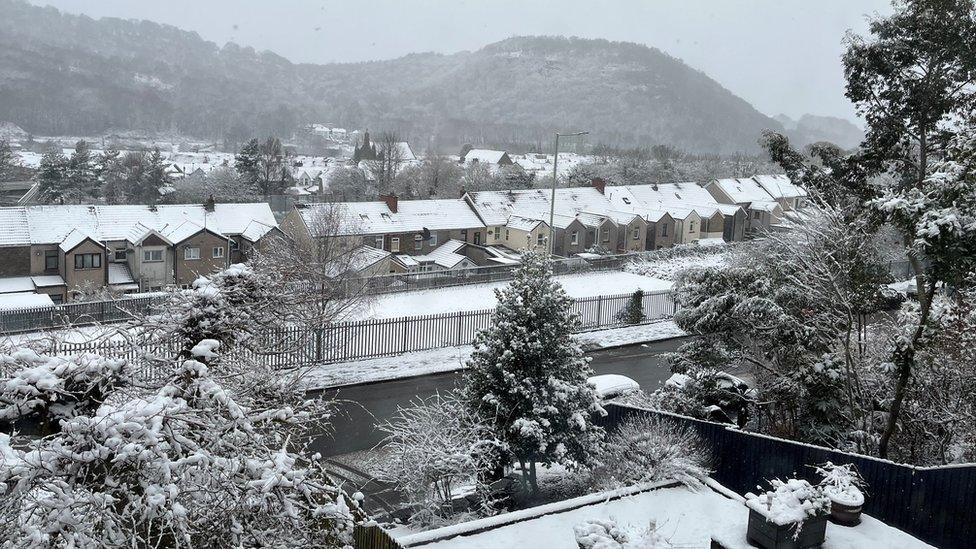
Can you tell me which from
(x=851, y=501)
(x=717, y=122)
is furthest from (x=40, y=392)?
(x=717, y=122)

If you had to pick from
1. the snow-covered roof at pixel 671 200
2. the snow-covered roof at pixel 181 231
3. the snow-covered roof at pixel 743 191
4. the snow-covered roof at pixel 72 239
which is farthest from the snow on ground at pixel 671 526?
the snow-covered roof at pixel 743 191

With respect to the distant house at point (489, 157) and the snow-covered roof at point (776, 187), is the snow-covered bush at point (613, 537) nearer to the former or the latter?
the snow-covered roof at point (776, 187)

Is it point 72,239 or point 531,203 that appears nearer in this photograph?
point 72,239

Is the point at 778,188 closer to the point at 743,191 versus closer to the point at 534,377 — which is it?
the point at 743,191

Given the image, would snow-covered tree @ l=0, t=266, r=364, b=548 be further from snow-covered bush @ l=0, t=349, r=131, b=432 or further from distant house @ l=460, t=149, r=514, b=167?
distant house @ l=460, t=149, r=514, b=167

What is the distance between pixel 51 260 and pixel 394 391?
27986mm

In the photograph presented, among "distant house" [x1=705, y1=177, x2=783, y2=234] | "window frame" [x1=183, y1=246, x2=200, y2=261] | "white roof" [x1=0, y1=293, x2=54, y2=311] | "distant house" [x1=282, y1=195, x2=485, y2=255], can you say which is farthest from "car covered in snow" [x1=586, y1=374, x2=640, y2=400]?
"distant house" [x1=705, y1=177, x2=783, y2=234]

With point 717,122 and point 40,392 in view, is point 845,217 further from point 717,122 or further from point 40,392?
point 717,122

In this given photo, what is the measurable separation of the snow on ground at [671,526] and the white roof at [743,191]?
6211cm

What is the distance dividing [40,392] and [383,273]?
3349cm

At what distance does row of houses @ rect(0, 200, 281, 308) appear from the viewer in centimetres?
3928

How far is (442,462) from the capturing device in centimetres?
1237

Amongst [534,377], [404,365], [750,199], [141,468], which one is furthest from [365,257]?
[750,199]

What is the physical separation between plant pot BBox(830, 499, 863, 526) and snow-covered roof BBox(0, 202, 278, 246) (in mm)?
39989
